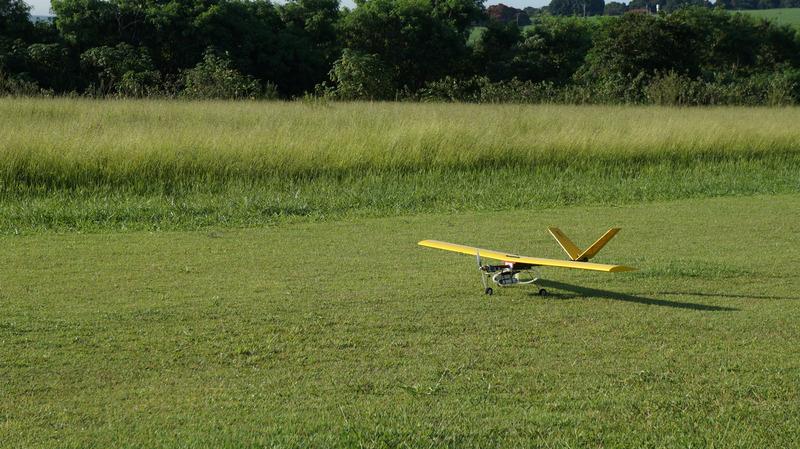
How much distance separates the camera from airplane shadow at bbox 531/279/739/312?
5.79 m

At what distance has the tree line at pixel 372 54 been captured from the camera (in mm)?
20500

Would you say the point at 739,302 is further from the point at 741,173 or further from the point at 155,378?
the point at 741,173

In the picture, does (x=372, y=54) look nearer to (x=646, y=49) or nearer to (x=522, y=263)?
(x=646, y=49)

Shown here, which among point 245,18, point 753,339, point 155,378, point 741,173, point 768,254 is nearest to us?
point 155,378

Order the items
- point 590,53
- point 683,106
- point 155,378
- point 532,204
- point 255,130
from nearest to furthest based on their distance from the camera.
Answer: point 155,378 < point 532,204 < point 255,130 < point 683,106 < point 590,53

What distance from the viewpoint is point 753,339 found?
502cm

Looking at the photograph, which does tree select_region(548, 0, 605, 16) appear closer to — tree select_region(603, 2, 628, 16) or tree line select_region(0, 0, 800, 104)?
tree select_region(603, 2, 628, 16)

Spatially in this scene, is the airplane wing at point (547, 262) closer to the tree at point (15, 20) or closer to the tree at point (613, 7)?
the tree at point (15, 20)

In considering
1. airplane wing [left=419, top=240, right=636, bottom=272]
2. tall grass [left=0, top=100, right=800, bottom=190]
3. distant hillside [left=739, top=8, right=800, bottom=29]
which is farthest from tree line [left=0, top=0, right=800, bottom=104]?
airplane wing [left=419, top=240, right=636, bottom=272]

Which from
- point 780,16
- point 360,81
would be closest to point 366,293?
point 360,81

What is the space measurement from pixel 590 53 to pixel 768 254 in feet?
82.9

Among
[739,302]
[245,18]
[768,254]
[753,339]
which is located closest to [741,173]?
[768,254]

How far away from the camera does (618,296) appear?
6.10 m

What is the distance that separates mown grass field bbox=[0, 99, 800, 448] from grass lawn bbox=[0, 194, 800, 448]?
18 millimetres
